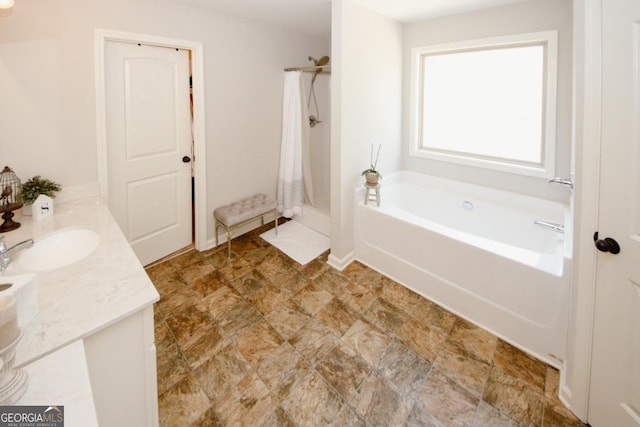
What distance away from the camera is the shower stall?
361cm

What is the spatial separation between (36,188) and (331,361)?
2151mm

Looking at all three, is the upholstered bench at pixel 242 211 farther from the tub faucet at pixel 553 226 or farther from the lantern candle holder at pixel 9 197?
the tub faucet at pixel 553 226

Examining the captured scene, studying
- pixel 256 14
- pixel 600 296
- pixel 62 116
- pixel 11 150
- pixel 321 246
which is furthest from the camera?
pixel 321 246

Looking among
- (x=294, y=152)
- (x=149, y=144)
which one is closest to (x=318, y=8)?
(x=294, y=152)

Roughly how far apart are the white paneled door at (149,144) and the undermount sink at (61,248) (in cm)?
89

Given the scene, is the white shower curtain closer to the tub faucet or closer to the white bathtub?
the white bathtub

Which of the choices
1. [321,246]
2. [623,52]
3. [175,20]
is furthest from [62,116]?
[623,52]

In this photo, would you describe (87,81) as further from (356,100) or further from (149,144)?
(356,100)

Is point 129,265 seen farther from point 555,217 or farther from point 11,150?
point 555,217

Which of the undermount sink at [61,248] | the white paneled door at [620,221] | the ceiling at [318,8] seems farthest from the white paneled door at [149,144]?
the white paneled door at [620,221]

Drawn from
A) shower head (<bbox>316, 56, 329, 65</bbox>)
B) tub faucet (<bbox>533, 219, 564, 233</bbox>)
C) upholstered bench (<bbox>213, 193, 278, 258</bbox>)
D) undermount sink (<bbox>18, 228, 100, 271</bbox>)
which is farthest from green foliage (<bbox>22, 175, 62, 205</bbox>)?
tub faucet (<bbox>533, 219, 564, 233</bbox>)

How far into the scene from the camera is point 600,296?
137 cm

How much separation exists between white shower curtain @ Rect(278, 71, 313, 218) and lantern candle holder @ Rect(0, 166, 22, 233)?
2333 mm

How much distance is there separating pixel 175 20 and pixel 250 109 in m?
1.01
